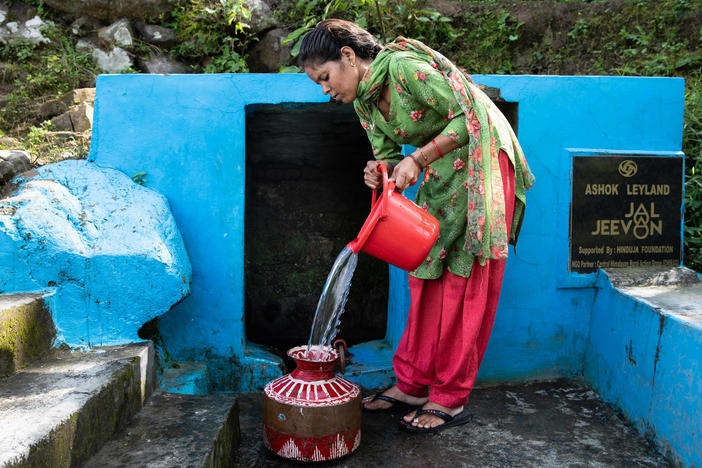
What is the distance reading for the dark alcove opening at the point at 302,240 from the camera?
4.14 metres

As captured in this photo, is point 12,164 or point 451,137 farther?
point 12,164

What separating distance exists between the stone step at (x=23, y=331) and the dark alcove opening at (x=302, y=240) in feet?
6.31

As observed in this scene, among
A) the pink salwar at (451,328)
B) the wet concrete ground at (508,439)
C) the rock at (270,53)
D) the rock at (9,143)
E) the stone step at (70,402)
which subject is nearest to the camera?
the stone step at (70,402)

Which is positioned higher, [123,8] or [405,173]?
[123,8]

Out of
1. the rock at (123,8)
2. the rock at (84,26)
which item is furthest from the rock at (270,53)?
the rock at (84,26)

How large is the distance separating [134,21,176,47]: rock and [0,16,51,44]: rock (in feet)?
2.68

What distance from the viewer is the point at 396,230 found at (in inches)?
85.8

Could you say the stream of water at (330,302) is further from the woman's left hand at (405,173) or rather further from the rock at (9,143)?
the rock at (9,143)

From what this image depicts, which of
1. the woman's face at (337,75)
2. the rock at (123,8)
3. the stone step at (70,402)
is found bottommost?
the stone step at (70,402)

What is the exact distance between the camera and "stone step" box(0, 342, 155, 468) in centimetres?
157

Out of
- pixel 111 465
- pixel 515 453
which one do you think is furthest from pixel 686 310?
pixel 111 465

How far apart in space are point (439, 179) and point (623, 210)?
127 centimetres

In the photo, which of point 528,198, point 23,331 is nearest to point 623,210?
point 528,198

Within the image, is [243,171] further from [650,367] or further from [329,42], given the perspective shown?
[650,367]
